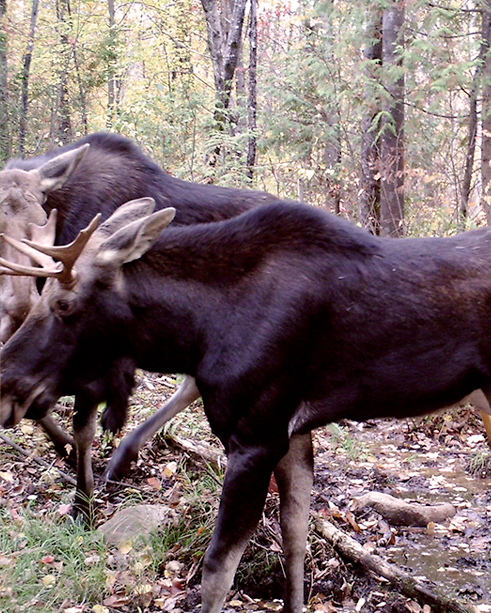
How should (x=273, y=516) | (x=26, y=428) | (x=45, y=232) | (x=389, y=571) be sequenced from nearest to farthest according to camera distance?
(x=389, y=571), (x=45, y=232), (x=273, y=516), (x=26, y=428)

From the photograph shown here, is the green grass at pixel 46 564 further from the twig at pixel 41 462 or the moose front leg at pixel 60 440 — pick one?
the moose front leg at pixel 60 440

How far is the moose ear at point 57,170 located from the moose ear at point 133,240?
1.36 metres

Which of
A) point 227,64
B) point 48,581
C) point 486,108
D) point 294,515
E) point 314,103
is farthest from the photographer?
point 314,103

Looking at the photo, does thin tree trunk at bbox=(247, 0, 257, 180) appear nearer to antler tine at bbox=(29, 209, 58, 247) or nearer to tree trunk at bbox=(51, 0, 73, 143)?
antler tine at bbox=(29, 209, 58, 247)

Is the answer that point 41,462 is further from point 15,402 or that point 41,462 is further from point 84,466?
point 15,402

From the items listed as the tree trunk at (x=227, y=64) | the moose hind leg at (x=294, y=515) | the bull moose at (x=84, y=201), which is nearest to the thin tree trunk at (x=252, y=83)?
the tree trunk at (x=227, y=64)

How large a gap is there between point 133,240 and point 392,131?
381 inches

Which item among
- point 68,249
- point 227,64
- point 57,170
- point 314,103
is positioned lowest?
point 68,249

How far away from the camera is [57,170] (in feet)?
15.9

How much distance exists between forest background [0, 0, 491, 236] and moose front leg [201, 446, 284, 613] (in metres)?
6.97

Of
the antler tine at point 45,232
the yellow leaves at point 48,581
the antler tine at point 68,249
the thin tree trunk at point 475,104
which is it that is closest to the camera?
the antler tine at point 68,249

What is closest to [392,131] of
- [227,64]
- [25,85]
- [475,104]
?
[475,104]

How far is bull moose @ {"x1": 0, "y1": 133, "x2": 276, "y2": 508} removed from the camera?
15.0ft

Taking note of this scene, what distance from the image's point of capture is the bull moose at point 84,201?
15.0 ft
